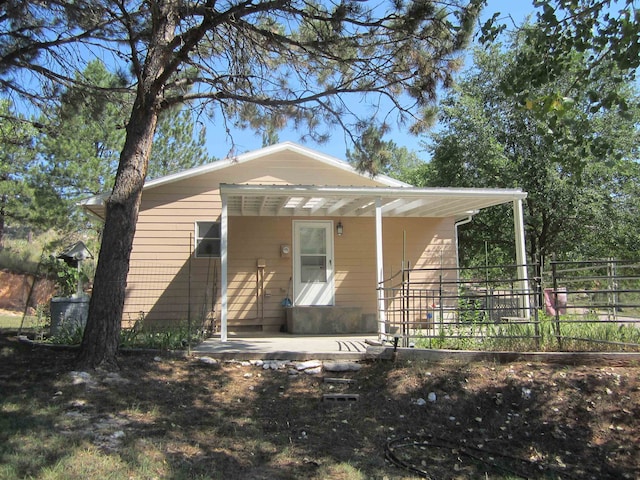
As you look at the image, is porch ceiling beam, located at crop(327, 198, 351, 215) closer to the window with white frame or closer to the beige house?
the beige house

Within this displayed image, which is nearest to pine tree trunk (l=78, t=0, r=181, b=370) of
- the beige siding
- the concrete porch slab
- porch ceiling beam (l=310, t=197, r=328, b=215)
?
the concrete porch slab

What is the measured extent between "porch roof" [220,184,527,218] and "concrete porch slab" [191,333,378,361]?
2.55 meters

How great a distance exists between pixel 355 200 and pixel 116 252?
4.85m

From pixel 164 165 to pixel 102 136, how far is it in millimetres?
4817

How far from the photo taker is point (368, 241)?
11211 mm

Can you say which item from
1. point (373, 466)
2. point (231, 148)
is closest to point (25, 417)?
point (373, 466)

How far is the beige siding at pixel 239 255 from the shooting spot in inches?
403

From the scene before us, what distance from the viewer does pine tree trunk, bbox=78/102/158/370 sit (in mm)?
6203

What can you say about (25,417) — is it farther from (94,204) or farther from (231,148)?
(94,204)

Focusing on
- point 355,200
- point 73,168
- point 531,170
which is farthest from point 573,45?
point 73,168

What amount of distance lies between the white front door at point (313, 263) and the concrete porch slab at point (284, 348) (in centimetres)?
182

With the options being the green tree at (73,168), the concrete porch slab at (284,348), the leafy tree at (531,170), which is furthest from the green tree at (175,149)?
the concrete porch slab at (284,348)

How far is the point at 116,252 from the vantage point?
6.36 meters

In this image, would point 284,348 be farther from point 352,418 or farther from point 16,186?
point 16,186
